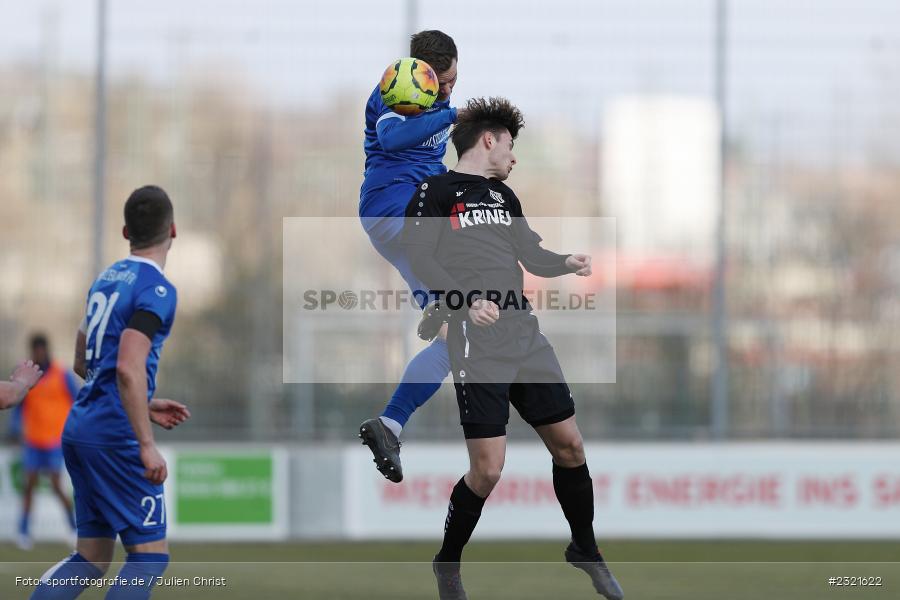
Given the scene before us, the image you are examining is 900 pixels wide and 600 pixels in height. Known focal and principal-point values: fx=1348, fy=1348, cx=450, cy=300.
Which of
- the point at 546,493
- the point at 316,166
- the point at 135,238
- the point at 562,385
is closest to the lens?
the point at 135,238

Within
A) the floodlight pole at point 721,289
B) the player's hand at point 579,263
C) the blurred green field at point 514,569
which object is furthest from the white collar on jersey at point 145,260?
the floodlight pole at point 721,289

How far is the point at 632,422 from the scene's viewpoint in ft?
44.4

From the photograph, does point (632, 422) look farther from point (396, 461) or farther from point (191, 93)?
point (396, 461)

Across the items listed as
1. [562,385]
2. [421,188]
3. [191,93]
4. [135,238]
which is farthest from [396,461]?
[191,93]

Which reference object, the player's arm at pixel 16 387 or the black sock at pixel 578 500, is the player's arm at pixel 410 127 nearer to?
the black sock at pixel 578 500

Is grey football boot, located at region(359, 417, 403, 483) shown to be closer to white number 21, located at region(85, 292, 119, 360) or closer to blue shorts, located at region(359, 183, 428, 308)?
blue shorts, located at region(359, 183, 428, 308)

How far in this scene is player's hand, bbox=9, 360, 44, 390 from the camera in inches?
213

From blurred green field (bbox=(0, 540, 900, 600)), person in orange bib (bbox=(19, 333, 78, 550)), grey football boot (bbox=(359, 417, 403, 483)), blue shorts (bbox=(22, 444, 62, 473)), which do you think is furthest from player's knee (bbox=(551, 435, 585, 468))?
blue shorts (bbox=(22, 444, 62, 473))

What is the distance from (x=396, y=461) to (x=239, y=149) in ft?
26.6

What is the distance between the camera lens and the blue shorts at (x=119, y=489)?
5215 mm

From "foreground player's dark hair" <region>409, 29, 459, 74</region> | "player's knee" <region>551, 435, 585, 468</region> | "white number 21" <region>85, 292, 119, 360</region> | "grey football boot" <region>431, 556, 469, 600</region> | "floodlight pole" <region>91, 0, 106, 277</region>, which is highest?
"floodlight pole" <region>91, 0, 106, 277</region>

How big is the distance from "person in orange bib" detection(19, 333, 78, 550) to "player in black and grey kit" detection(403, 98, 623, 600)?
718 centimetres

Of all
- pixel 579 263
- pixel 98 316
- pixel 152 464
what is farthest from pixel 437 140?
pixel 152 464

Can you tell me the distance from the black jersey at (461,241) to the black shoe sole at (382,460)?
772mm
